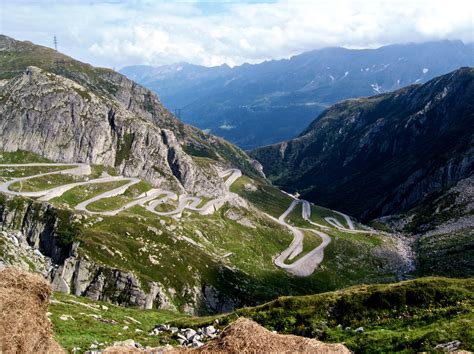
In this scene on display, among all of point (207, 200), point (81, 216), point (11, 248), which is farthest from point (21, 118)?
point (11, 248)

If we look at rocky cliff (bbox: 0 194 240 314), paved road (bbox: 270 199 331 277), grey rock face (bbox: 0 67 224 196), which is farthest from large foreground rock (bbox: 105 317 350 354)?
grey rock face (bbox: 0 67 224 196)

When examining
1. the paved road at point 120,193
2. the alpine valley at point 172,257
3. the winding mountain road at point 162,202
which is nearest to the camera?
the alpine valley at point 172,257

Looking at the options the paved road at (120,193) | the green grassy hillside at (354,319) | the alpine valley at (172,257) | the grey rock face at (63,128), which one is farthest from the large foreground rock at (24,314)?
the grey rock face at (63,128)

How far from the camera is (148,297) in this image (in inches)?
3268

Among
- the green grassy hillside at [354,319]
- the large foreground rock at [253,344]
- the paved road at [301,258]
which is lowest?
the paved road at [301,258]

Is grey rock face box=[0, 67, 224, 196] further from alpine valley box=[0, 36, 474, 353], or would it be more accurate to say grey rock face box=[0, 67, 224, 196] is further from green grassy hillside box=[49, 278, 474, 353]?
green grassy hillside box=[49, 278, 474, 353]

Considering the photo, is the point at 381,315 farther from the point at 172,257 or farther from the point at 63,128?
the point at 63,128

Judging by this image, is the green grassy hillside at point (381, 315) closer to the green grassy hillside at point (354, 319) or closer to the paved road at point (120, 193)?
the green grassy hillside at point (354, 319)

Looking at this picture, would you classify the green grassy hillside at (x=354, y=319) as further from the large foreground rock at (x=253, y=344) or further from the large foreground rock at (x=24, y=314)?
the large foreground rock at (x=24, y=314)

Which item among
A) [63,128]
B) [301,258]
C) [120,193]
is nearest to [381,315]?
[301,258]

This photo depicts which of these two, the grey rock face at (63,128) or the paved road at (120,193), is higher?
the grey rock face at (63,128)

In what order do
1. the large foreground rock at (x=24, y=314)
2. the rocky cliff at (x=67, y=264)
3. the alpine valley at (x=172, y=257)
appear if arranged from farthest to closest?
the rocky cliff at (x=67, y=264) < the alpine valley at (x=172, y=257) < the large foreground rock at (x=24, y=314)

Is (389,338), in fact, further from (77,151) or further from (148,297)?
(77,151)

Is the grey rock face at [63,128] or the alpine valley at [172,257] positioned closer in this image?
the alpine valley at [172,257]
